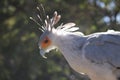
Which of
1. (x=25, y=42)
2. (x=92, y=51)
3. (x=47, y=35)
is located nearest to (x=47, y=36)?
(x=47, y=35)

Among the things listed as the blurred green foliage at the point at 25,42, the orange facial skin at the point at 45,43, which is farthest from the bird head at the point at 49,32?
the blurred green foliage at the point at 25,42

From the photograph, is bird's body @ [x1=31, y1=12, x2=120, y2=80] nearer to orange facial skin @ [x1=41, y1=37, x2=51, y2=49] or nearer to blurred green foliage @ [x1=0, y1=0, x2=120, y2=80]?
orange facial skin @ [x1=41, y1=37, x2=51, y2=49]

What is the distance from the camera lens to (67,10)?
53.5 ft

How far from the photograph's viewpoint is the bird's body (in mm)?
6496

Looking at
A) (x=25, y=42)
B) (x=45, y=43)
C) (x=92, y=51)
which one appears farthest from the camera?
(x=25, y=42)

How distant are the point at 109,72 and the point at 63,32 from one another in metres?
1.00

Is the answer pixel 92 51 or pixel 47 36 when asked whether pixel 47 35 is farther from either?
pixel 92 51

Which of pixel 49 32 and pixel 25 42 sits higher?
pixel 25 42

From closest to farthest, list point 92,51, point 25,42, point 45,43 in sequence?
point 92,51 < point 45,43 < point 25,42

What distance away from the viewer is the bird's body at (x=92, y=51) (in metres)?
6.50

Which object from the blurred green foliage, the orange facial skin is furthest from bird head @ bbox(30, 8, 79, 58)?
the blurred green foliage

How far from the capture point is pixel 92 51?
6.64 metres

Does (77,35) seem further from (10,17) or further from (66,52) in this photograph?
(10,17)

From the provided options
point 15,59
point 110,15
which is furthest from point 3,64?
point 110,15
